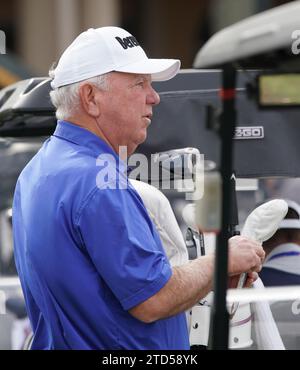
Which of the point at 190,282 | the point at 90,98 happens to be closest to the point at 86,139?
the point at 90,98

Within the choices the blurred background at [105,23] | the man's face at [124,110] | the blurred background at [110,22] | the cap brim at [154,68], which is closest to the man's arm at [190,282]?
the man's face at [124,110]

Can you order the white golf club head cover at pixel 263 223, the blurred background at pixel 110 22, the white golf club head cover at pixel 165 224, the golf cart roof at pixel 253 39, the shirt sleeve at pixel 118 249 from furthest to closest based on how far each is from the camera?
the blurred background at pixel 110 22, the white golf club head cover at pixel 263 223, the white golf club head cover at pixel 165 224, the shirt sleeve at pixel 118 249, the golf cart roof at pixel 253 39

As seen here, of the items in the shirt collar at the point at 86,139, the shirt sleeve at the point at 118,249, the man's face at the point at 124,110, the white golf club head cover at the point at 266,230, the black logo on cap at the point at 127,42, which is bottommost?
the white golf club head cover at the point at 266,230

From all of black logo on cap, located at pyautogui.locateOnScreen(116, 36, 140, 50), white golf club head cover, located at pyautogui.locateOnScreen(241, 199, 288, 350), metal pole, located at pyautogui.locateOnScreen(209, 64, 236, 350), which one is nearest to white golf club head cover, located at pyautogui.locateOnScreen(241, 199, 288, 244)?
white golf club head cover, located at pyautogui.locateOnScreen(241, 199, 288, 350)

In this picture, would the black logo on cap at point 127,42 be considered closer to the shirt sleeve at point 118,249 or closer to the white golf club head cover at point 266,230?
the shirt sleeve at point 118,249

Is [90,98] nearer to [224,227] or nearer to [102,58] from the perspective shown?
[102,58]

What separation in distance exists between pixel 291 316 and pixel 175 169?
658 millimetres

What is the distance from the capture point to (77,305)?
2713 mm

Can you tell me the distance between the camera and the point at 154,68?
2.93m

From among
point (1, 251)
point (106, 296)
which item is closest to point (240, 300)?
point (106, 296)

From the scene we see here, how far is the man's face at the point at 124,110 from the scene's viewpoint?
2.87m

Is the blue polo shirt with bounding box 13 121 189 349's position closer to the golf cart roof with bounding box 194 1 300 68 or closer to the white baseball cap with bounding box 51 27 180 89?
the white baseball cap with bounding box 51 27 180 89

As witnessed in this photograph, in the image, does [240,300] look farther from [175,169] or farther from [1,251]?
[1,251]
